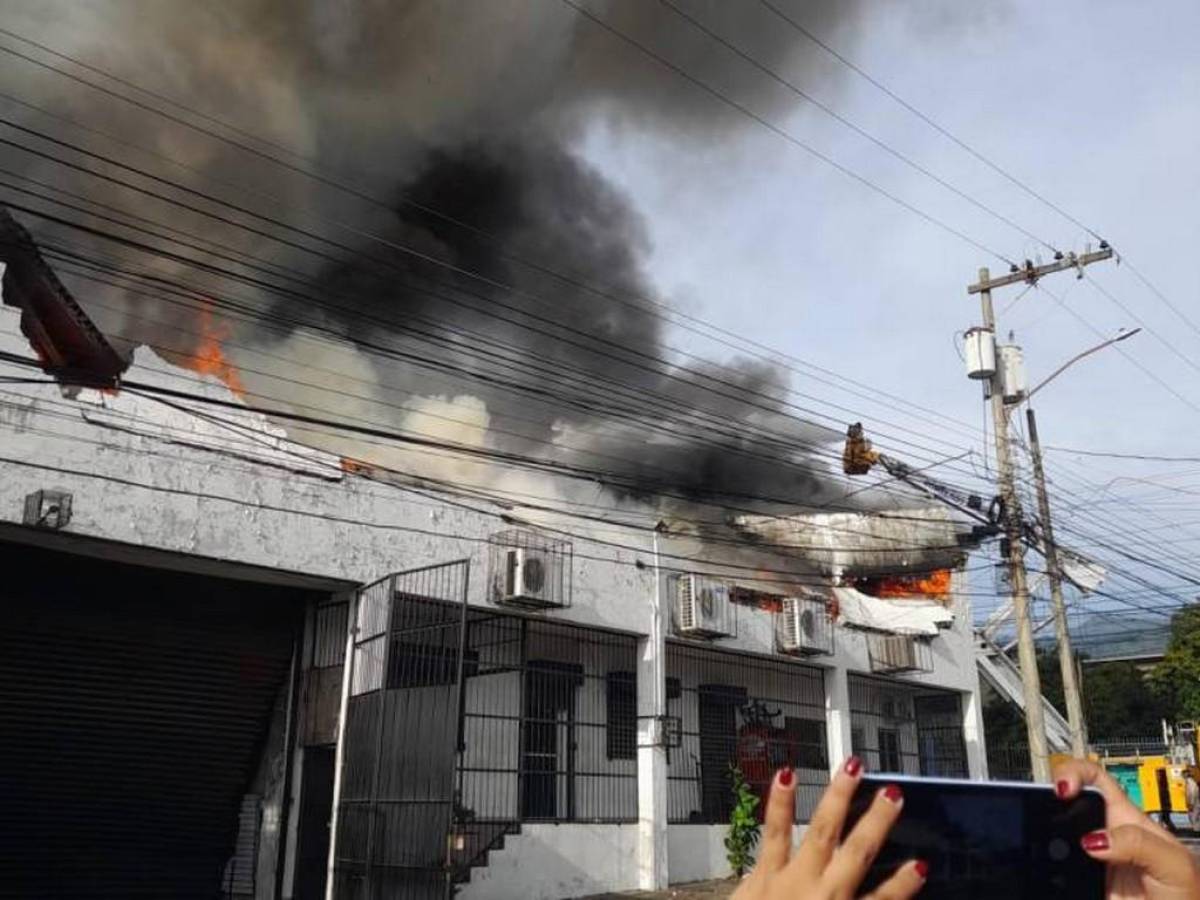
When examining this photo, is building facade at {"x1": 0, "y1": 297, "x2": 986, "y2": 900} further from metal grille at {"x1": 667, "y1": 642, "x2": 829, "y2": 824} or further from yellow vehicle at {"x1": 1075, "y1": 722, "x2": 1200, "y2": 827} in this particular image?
yellow vehicle at {"x1": 1075, "y1": 722, "x2": 1200, "y2": 827}

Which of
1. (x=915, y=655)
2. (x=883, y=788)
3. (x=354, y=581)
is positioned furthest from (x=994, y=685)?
(x=883, y=788)

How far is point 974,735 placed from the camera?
67.3 feet

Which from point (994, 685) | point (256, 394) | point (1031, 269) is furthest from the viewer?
point (994, 685)

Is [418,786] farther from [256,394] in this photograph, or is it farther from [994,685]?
[994,685]

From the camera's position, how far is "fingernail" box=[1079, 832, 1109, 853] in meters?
1.50

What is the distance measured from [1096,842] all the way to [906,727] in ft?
68.0

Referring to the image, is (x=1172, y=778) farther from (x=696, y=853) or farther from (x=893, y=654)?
(x=696, y=853)

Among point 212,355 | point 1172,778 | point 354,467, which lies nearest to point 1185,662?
point 1172,778

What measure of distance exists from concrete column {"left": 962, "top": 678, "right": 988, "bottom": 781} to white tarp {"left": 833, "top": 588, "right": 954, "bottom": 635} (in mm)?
1727

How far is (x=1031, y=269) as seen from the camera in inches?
685

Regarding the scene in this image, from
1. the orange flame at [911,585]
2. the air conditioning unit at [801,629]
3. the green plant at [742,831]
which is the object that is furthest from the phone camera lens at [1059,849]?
the orange flame at [911,585]

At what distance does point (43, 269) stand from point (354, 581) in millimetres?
4584

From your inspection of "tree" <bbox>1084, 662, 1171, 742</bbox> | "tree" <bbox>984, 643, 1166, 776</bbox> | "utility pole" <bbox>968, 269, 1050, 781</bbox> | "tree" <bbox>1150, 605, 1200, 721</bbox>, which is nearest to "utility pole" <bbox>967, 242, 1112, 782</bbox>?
"utility pole" <bbox>968, 269, 1050, 781</bbox>

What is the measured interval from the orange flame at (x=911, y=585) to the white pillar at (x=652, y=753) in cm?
791
